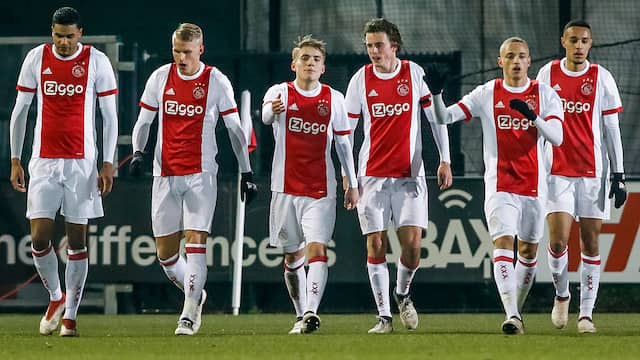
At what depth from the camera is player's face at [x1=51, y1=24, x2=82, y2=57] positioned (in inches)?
438

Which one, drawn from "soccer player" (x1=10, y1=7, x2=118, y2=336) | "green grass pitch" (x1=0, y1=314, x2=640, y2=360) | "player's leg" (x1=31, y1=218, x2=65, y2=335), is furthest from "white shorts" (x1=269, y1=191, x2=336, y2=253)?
"player's leg" (x1=31, y1=218, x2=65, y2=335)

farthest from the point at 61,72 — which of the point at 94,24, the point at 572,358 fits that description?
the point at 94,24

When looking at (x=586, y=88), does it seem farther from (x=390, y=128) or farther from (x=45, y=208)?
(x=45, y=208)

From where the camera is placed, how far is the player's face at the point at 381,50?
1158cm

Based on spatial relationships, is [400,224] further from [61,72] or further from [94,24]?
[94,24]

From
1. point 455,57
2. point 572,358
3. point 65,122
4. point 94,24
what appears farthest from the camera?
point 94,24

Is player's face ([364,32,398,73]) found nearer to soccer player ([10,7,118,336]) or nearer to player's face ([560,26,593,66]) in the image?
player's face ([560,26,593,66])

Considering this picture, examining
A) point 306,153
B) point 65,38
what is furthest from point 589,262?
point 65,38

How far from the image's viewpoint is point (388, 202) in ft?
38.3

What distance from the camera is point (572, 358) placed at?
29.4 feet

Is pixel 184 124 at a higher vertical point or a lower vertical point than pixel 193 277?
higher

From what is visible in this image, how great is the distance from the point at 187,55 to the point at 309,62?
2.83ft

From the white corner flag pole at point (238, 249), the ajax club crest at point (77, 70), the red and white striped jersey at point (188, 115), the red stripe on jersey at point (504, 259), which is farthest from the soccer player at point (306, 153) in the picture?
the white corner flag pole at point (238, 249)

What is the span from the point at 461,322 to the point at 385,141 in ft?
8.56
